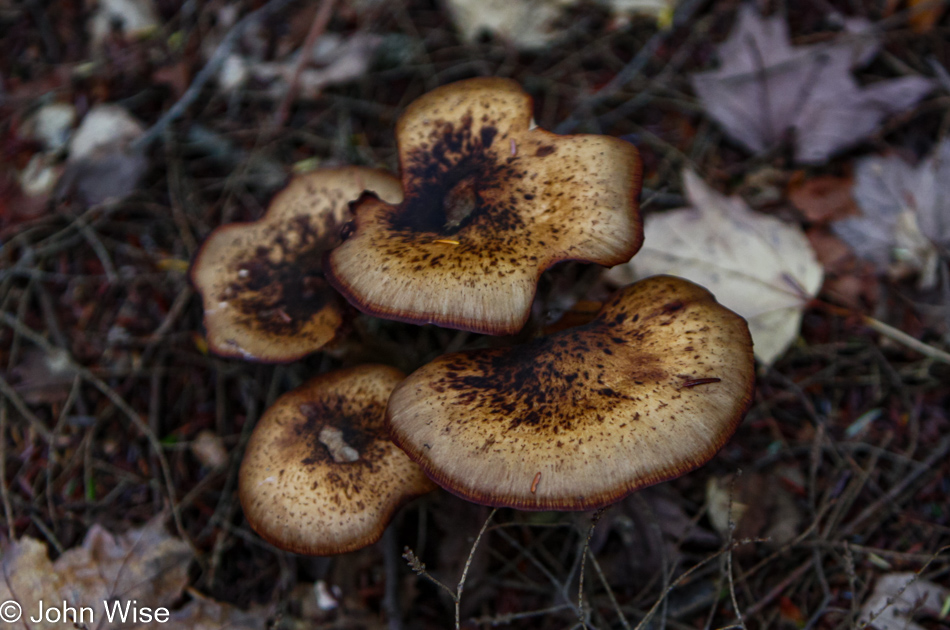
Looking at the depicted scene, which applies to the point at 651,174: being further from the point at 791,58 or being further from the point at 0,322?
the point at 0,322

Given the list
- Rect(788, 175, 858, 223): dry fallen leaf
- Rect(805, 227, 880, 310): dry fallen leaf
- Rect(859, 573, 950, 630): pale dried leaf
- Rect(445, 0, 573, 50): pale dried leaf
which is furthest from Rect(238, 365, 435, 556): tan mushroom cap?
Rect(445, 0, 573, 50): pale dried leaf

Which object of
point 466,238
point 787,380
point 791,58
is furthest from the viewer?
point 791,58

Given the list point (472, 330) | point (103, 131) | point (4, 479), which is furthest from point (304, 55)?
point (4, 479)

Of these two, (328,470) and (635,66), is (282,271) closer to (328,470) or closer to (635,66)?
(328,470)

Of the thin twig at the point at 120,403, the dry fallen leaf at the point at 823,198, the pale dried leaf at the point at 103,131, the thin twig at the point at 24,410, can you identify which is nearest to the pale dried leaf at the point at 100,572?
the thin twig at the point at 120,403

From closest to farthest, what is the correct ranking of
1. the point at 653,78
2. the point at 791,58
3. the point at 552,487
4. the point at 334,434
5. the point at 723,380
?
the point at 552,487
the point at 723,380
the point at 334,434
the point at 791,58
the point at 653,78

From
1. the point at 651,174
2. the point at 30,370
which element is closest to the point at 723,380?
the point at 651,174
